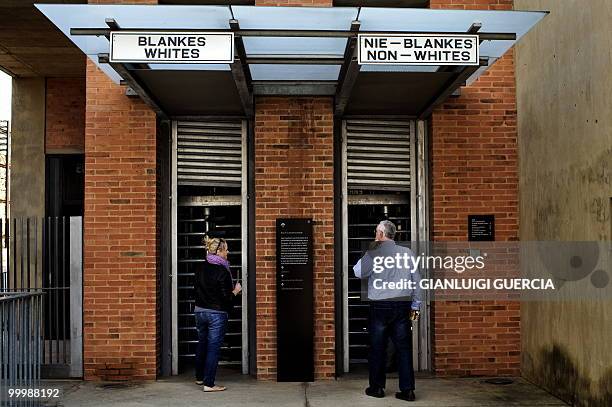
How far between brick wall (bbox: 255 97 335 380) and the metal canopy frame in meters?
0.25

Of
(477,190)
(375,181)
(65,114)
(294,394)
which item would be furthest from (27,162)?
(477,190)

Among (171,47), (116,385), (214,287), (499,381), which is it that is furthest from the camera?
(499,381)

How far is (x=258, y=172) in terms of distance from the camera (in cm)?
992

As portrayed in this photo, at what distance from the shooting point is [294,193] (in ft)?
32.6

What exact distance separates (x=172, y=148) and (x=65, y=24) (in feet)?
10.1

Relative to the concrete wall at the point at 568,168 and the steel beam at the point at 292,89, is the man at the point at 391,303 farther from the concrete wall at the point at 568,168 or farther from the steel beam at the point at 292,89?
the steel beam at the point at 292,89

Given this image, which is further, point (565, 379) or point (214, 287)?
point (214, 287)

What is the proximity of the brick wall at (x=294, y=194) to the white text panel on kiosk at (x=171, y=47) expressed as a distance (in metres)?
2.83

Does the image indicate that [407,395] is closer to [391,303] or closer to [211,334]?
[391,303]

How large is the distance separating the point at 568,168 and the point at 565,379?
233cm

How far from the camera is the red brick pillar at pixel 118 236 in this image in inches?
382

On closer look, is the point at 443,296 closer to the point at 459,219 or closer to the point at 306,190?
the point at 459,219

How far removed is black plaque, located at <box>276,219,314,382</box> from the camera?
382 inches

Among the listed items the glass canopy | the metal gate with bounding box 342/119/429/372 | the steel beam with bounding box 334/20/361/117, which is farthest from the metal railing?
the metal gate with bounding box 342/119/429/372
